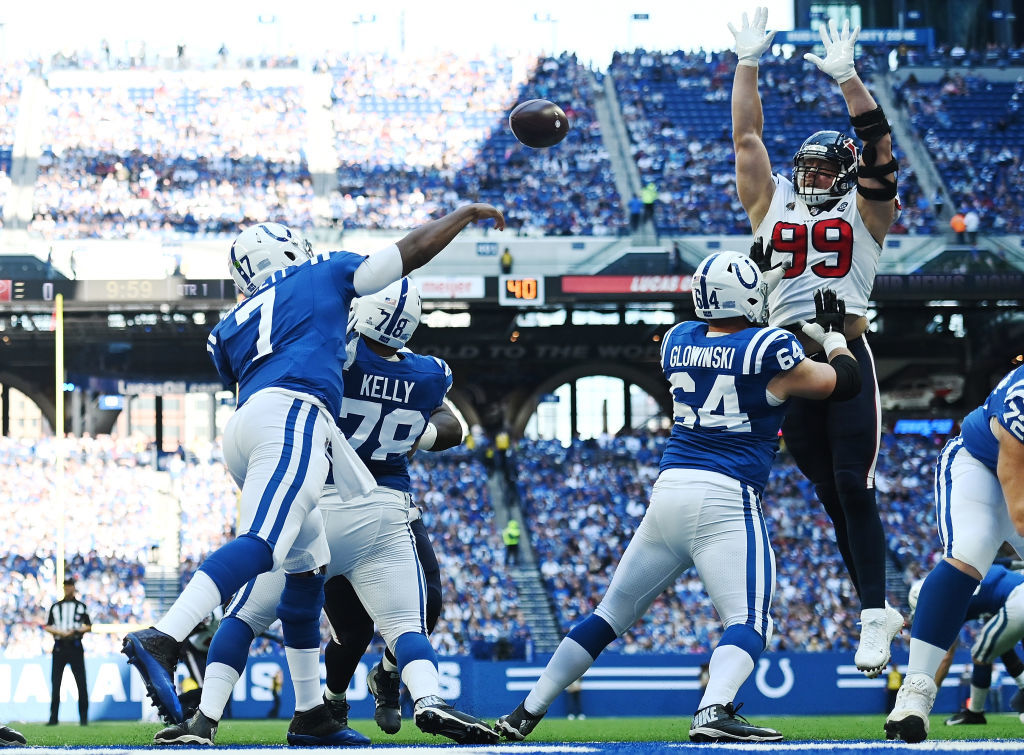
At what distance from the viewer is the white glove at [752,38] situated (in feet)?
22.2

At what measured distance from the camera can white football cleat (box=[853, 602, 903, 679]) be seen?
585 cm

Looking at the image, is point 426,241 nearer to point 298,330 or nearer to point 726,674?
point 298,330

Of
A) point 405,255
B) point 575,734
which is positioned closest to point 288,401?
point 405,255

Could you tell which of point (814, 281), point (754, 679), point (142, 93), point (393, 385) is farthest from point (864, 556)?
point (142, 93)

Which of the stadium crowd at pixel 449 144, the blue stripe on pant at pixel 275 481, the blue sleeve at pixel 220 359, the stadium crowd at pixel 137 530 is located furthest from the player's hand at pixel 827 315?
the stadium crowd at pixel 449 144

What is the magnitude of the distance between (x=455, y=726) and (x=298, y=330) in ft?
5.56

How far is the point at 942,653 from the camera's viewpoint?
17.7ft

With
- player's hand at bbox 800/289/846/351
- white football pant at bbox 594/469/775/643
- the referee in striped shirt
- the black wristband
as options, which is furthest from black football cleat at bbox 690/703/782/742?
the referee in striped shirt

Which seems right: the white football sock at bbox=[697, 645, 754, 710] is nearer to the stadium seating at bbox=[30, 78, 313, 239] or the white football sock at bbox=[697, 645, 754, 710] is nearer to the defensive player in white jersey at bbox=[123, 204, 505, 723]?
the defensive player in white jersey at bbox=[123, 204, 505, 723]

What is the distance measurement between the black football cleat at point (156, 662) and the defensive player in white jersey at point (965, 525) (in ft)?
8.90

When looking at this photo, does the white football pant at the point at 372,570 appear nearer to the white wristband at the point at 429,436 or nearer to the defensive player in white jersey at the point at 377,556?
the defensive player in white jersey at the point at 377,556

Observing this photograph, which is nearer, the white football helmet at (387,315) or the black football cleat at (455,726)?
the black football cleat at (455,726)

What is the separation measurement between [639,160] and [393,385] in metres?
22.7

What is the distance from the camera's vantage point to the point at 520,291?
948 inches
